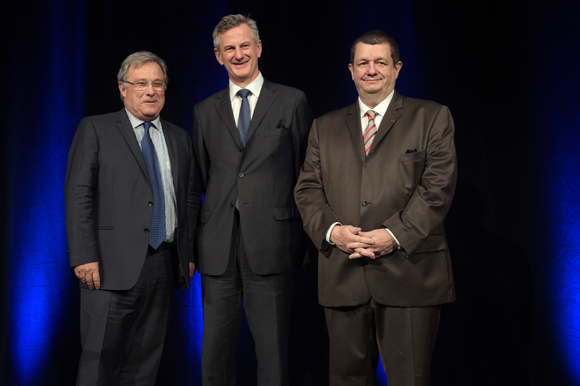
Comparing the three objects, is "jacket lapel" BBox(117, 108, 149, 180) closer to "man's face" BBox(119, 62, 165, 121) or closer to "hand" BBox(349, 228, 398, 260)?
"man's face" BBox(119, 62, 165, 121)

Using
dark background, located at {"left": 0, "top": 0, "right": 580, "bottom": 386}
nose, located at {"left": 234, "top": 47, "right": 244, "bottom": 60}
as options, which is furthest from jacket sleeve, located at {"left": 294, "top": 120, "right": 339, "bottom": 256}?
dark background, located at {"left": 0, "top": 0, "right": 580, "bottom": 386}

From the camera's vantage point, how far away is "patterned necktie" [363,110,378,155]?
80.5 inches

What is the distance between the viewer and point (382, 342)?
1.99 meters

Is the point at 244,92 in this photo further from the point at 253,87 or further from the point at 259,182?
the point at 259,182

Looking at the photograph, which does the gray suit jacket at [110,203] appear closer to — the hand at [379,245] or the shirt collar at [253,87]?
the shirt collar at [253,87]

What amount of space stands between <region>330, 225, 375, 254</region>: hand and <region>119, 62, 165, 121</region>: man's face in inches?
41.2

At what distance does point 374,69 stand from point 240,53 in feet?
2.11

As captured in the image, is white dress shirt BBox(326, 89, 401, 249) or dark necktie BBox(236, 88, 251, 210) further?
dark necktie BBox(236, 88, 251, 210)

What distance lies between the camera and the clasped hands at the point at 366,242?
187 cm

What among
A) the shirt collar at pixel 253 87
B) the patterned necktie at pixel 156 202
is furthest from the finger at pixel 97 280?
the shirt collar at pixel 253 87

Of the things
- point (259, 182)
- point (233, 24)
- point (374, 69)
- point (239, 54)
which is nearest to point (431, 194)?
point (374, 69)

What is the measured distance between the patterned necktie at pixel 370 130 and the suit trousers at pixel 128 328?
1032 mm

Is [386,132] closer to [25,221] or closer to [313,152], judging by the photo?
[313,152]

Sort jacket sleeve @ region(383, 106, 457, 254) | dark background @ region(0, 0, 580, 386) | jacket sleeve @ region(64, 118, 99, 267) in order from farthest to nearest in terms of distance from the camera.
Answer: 1. dark background @ region(0, 0, 580, 386)
2. jacket sleeve @ region(64, 118, 99, 267)
3. jacket sleeve @ region(383, 106, 457, 254)
